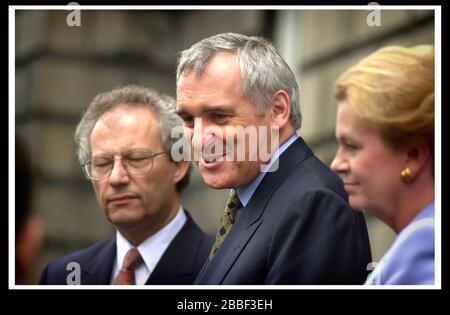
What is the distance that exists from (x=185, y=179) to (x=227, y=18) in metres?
0.96

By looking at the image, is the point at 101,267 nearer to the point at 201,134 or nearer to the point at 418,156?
the point at 201,134

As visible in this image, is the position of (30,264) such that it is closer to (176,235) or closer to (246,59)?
(176,235)

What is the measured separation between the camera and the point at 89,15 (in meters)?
6.95

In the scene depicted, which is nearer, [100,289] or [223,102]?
[223,102]

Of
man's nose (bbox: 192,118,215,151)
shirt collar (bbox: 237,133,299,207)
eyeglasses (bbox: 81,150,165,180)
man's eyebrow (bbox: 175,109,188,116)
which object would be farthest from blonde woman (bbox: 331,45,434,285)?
eyeglasses (bbox: 81,150,165,180)

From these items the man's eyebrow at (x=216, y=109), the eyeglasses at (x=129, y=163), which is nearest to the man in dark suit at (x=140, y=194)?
the eyeglasses at (x=129, y=163)

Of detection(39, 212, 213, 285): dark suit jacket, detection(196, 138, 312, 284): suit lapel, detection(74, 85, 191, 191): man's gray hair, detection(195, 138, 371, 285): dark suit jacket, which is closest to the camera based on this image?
detection(195, 138, 371, 285): dark suit jacket

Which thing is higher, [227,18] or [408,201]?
[227,18]

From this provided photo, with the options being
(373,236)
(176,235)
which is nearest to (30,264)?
(176,235)

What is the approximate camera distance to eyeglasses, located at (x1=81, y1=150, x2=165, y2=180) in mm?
6734

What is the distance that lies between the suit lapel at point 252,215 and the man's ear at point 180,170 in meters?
0.79

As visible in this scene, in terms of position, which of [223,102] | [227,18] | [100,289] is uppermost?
[227,18]

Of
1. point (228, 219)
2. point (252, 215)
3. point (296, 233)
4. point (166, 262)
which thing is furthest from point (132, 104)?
point (296, 233)

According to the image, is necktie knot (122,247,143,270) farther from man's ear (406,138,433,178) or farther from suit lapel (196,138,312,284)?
man's ear (406,138,433,178)
